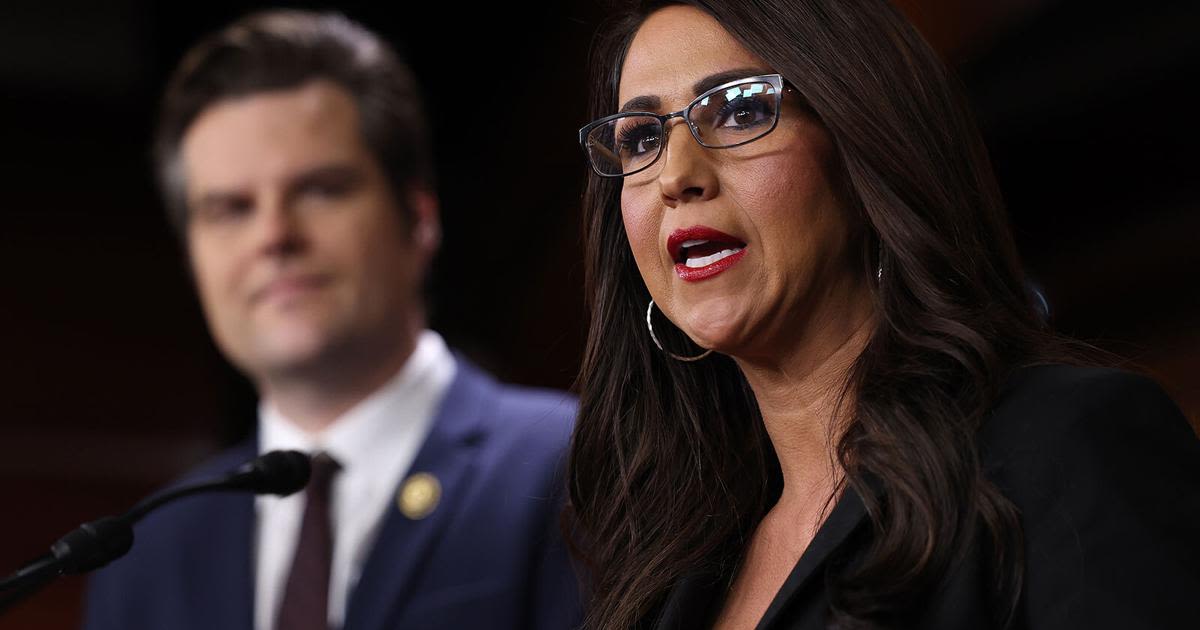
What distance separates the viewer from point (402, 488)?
2.04 meters

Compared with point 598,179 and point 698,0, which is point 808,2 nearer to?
point 698,0

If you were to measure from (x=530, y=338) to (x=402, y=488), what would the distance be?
137 inches

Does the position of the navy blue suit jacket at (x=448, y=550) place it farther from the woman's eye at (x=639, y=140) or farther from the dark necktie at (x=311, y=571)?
the woman's eye at (x=639, y=140)

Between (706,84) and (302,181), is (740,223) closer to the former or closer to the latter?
(706,84)

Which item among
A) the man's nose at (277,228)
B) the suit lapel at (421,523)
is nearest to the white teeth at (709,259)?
the suit lapel at (421,523)

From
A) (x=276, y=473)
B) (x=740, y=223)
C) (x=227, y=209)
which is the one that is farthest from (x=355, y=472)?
(x=740, y=223)

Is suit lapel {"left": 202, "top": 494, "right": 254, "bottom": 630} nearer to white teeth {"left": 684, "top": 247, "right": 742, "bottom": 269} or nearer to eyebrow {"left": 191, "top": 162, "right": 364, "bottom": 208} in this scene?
eyebrow {"left": 191, "top": 162, "right": 364, "bottom": 208}

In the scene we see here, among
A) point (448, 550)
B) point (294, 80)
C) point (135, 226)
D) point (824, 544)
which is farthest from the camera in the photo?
point (135, 226)

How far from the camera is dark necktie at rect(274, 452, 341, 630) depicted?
6.40 feet

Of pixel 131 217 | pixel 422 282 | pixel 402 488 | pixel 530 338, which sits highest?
pixel 422 282

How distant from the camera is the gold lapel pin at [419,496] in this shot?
2.00 meters

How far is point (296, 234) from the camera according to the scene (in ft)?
7.28

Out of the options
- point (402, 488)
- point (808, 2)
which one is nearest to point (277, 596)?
point (402, 488)

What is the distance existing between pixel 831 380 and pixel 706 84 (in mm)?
304
